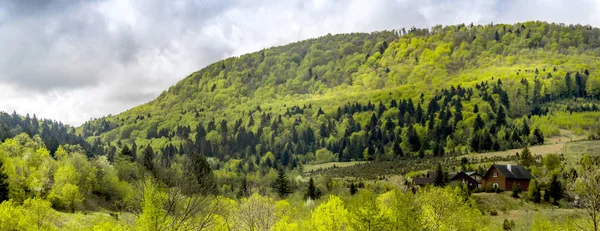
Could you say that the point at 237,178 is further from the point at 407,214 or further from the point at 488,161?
the point at 407,214

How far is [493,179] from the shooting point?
11312 cm

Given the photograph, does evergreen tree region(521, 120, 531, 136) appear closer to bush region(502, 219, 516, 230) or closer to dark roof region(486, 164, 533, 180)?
dark roof region(486, 164, 533, 180)

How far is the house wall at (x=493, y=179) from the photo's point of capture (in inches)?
4350

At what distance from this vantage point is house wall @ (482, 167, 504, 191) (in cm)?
11049

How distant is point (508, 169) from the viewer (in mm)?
112375

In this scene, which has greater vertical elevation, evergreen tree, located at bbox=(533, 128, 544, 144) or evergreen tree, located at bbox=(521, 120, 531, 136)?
evergreen tree, located at bbox=(521, 120, 531, 136)

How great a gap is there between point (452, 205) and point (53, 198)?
222ft

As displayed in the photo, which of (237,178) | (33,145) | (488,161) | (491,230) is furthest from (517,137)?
(33,145)

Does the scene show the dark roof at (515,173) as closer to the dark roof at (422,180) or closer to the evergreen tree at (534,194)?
the evergreen tree at (534,194)

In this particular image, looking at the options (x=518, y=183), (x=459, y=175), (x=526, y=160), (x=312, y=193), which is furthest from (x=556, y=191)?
(x=312, y=193)

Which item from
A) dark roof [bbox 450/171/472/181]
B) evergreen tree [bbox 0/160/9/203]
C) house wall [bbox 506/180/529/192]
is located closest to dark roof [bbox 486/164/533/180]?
house wall [bbox 506/180/529/192]

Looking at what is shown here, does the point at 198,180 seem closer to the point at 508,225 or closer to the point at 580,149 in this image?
the point at 508,225

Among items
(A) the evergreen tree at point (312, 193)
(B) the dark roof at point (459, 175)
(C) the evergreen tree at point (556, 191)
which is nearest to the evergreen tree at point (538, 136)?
(B) the dark roof at point (459, 175)

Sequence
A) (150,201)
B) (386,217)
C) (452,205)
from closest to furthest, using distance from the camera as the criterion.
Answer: (150,201) < (386,217) < (452,205)
